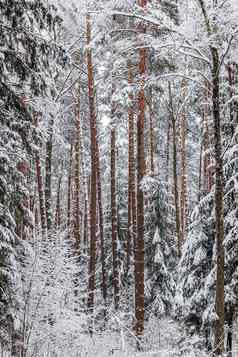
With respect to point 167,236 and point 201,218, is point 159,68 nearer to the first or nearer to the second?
point 201,218

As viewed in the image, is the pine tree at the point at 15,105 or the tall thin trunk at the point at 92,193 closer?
the pine tree at the point at 15,105

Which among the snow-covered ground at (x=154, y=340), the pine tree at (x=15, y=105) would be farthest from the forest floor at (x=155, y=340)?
the pine tree at (x=15, y=105)

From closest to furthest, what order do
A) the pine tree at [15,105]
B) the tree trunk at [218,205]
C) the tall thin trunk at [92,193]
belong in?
the pine tree at [15,105]
the tree trunk at [218,205]
the tall thin trunk at [92,193]

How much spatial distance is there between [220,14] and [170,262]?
1472 cm

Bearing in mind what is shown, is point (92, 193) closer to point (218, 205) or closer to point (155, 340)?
point (155, 340)

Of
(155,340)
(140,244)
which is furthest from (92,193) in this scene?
(155,340)

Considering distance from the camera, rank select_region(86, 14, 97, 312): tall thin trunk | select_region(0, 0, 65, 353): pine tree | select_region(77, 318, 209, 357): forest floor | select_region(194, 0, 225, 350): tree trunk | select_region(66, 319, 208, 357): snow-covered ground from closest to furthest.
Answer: select_region(0, 0, 65, 353): pine tree → select_region(194, 0, 225, 350): tree trunk → select_region(77, 318, 209, 357): forest floor → select_region(66, 319, 208, 357): snow-covered ground → select_region(86, 14, 97, 312): tall thin trunk

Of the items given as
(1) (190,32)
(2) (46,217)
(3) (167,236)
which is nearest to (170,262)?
(3) (167,236)

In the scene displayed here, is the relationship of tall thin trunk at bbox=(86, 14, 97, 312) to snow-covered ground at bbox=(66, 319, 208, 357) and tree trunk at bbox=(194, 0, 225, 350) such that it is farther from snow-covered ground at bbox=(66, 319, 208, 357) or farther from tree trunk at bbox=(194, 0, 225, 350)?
tree trunk at bbox=(194, 0, 225, 350)

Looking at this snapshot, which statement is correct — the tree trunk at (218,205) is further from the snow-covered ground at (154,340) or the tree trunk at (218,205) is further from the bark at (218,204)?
the snow-covered ground at (154,340)

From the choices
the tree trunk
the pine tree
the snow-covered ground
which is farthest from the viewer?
the snow-covered ground

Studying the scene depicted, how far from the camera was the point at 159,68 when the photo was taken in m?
12.1

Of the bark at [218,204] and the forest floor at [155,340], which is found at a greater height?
the bark at [218,204]

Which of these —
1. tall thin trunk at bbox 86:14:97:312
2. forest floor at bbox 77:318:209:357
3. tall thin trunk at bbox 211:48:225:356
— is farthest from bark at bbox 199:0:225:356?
tall thin trunk at bbox 86:14:97:312
